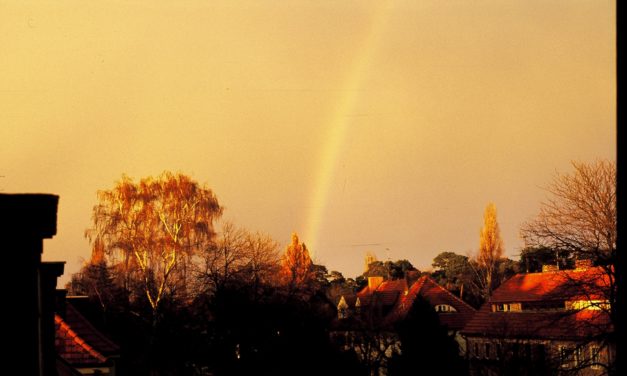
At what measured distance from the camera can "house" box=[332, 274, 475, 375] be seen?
41000 millimetres

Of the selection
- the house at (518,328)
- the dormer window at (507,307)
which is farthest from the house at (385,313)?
the dormer window at (507,307)

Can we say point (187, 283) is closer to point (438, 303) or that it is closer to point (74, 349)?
point (438, 303)

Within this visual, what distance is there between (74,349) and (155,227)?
30758 millimetres

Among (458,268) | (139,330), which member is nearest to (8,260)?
(139,330)

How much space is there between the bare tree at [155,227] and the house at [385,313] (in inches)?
385

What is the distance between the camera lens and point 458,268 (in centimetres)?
9775

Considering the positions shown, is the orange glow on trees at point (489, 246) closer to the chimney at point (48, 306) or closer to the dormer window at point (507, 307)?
the dormer window at point (507, 307)

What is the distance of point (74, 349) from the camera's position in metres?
17.4

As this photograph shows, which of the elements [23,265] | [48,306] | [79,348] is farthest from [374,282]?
[23,265]

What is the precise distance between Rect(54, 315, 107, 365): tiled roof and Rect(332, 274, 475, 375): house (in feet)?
66.8

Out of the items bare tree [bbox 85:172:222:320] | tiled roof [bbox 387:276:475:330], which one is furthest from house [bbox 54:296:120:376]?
tiled roof [bbox 387:276:475:330]

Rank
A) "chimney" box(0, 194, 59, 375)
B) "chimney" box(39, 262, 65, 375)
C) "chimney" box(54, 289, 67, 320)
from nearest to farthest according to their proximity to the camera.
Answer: "chimney" box(0, 194, 59, 375)
"chimney" box(39, 262, 65, 375)
"chimney" box(54, 289, 67, 320)

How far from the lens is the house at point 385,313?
41.0 meters

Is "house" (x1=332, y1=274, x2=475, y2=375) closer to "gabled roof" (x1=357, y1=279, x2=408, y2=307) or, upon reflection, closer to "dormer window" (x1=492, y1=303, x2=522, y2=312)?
"gabled roof" (x1=357, y1=279, x2=408, y2=307)
